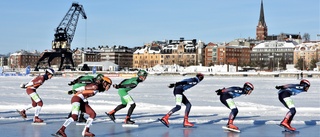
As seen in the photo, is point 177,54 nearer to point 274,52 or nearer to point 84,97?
point 274,52

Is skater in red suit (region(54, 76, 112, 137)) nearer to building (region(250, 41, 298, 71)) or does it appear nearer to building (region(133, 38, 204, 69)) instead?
building (region(133, 38, 204, 69))

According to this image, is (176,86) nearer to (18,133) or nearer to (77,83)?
(77,83)

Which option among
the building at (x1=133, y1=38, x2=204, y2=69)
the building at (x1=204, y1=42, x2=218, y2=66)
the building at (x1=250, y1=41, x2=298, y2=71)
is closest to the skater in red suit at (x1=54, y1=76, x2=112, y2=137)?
the building at (x1=133, y1=38, x2=204, y2=69)

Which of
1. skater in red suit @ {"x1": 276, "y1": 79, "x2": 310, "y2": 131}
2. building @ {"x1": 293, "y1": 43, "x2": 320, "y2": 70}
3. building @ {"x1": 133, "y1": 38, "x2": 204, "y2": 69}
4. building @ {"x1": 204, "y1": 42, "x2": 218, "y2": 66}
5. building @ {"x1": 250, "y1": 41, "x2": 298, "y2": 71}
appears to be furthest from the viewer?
building @ {"x1": 133, "y1": 38, "x2": 204, "y2": 69}

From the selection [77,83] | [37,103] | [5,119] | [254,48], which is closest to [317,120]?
[77,83]

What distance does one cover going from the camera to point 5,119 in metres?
16.4

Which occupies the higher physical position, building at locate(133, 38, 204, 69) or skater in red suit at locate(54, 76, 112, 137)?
building at locate(133, 38, 204, 69)

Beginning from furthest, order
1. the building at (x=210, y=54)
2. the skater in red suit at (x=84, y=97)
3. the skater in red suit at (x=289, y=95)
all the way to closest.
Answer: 1. the building at (x=210, y=54)
2. the skater in red suit at (x=289, y=95)
3. the skater in red suit at (x=84, y=97)

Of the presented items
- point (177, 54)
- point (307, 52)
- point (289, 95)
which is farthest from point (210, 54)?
point (289, 95)

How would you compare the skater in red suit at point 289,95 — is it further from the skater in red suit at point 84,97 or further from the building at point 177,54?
the building at point 177,54

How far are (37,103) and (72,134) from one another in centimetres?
282

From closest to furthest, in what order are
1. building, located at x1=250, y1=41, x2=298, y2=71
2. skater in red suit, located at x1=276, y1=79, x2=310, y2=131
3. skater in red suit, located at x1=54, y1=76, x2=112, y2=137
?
skater in red suit, located at x1=54, y1=76, x2=112, y2=137 < skater in red suit, located at x1=276, y1=79, x2=310, y2=131 < building, located at x1=250, y1=41, x2=298, y2=71

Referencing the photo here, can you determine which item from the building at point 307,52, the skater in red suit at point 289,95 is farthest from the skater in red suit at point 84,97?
the building at point 307,52

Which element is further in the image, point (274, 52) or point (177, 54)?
point (177, 54)
